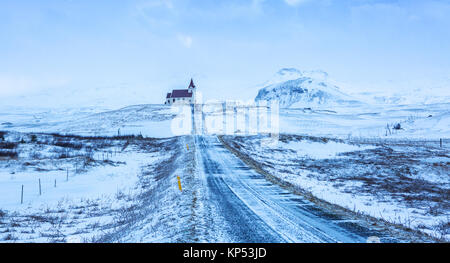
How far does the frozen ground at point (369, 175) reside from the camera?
16.7 metres

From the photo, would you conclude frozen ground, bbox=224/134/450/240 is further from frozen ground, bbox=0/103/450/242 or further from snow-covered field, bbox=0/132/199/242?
snow-covered field, bbox=0/132/199/242

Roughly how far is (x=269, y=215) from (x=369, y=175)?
21448 millimetres

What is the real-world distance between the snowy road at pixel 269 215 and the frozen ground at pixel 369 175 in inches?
132

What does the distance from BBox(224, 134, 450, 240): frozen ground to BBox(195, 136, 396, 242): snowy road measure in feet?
11.0

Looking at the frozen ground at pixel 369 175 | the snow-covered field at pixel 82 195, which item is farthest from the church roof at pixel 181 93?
the snow-covered field at pixel 82 195

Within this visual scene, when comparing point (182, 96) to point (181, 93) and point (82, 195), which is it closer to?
point (181, 93)

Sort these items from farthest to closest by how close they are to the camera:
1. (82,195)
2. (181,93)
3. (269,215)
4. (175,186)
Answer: (181,93) → (82,195) → (175,186) → (269,215)

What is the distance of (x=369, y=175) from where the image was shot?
28859 millimetres

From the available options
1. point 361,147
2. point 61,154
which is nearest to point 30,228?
point 61,154

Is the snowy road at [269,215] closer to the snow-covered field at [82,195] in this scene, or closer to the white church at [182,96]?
the snow-covered field at [82,195]

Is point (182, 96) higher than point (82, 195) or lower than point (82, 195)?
higher

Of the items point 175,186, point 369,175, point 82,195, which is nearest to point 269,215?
point 175,186

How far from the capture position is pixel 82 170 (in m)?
27.3
